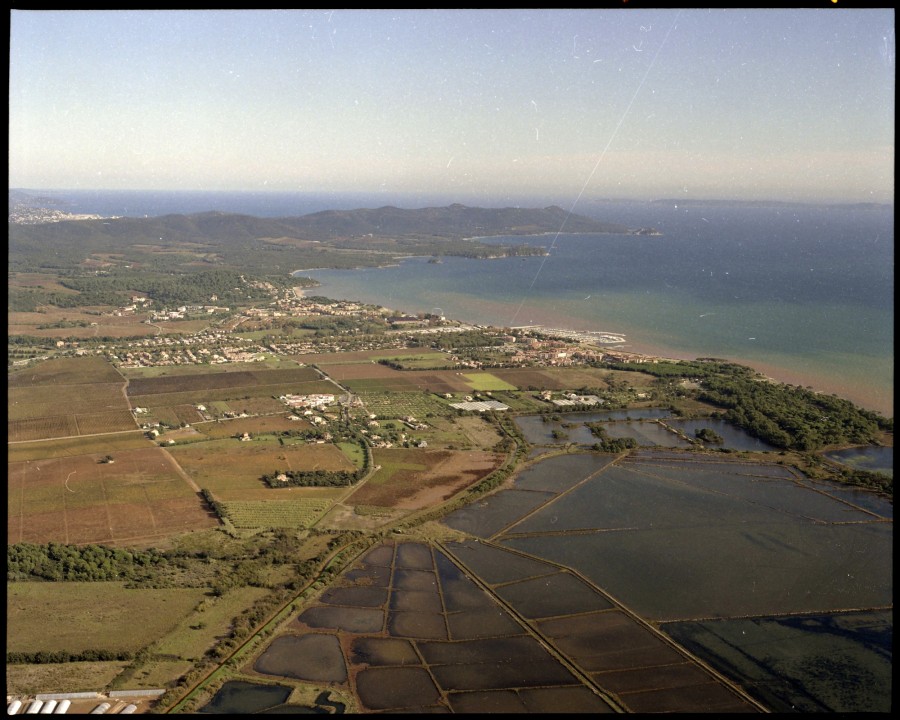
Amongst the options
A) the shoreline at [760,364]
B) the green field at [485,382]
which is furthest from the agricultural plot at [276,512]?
the shoreline at [760,364]

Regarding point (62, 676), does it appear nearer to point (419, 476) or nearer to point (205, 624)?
point (205, 624)

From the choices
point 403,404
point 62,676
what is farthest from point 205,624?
point 403,404

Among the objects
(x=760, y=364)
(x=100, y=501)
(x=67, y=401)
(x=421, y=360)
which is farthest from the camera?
(x=421, y=360)

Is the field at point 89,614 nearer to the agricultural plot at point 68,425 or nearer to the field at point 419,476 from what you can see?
the field at point 419,476

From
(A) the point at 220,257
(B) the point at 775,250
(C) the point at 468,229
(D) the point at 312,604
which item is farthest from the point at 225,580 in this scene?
(C) the point at 468,229

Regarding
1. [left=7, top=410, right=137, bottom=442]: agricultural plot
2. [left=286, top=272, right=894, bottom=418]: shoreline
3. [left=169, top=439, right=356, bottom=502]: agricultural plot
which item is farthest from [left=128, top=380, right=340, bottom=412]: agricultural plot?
[left=286, top=272, right=894, bottom=418]: shoreline

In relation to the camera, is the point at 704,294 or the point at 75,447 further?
the point at 704,294

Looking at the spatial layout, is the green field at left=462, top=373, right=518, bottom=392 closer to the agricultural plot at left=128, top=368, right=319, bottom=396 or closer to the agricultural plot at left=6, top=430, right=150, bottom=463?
the agricultural plot at left=128, top=368, right=319, bottom=396
